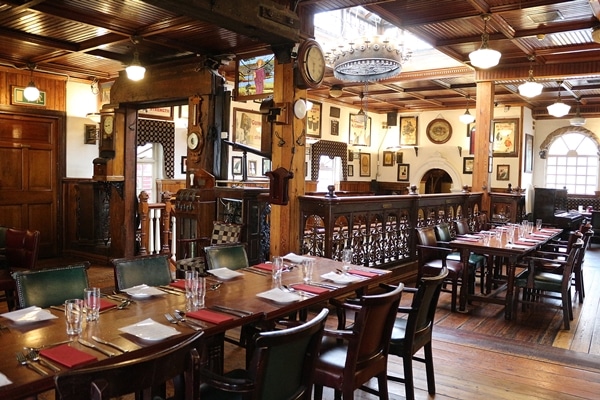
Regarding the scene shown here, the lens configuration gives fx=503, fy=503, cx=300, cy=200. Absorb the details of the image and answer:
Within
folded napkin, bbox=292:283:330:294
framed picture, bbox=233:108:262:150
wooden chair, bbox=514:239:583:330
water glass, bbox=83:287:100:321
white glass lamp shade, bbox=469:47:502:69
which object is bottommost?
wooden chair, bbox=514:239:583:330

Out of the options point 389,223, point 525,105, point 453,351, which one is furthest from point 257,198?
point 525,105

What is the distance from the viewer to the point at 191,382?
180cm

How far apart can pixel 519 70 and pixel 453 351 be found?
249 inches

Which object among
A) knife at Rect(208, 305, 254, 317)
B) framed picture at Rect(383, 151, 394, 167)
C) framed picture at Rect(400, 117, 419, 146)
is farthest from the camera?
framed picture at Rect(383, 151, 394, 167)

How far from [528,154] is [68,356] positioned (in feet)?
45.7

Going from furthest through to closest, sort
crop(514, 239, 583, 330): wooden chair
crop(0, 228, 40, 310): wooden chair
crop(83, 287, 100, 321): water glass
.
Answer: crop(514, 239, 583, 330): wooden chair, crop(0, 228, 40, 310): wooden chair, crop(83, 287, 100, 321): water glass

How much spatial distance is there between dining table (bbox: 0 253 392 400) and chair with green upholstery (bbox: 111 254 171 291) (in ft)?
0.87

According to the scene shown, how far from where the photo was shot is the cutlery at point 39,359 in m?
1.83

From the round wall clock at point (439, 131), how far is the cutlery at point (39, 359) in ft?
44.5

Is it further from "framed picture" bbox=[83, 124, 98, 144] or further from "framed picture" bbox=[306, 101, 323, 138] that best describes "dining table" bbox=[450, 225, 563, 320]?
"framed picture" bbox=[306, 101, 323, 138]

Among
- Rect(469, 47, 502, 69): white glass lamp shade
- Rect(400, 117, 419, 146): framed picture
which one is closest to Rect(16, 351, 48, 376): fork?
Rect(469, 47, 502, 69): white glass lamp shade

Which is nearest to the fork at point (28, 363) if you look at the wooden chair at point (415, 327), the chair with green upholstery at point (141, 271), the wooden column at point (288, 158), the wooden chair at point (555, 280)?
the chair with green upholstery at point (141, 271)

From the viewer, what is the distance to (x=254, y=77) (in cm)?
674

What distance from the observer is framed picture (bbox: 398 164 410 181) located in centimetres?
1500
